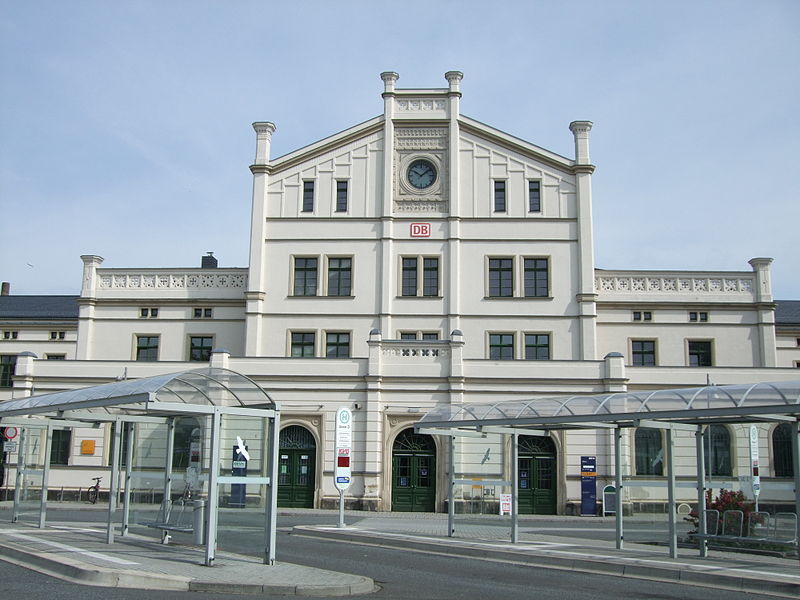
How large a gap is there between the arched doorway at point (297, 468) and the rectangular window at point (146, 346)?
8.70 metres

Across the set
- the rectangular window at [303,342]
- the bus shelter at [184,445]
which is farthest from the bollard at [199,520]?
the rectangular window at [303,342]

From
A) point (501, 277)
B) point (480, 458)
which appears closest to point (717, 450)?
point (480, 458)

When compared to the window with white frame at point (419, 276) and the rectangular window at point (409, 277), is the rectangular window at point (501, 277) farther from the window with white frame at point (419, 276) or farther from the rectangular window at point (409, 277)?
the rectangular window at point (409, 277)

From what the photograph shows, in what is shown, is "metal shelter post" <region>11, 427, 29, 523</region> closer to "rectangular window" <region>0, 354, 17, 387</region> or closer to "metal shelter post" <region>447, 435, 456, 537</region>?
"metal shelter post" <region>447, 435, 456, 537</region>

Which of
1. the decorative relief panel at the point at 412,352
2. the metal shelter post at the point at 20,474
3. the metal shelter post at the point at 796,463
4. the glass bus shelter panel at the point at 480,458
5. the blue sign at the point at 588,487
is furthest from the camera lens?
the decorative relief panel at the point at 412,352

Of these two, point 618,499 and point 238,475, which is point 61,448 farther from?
point 618,499

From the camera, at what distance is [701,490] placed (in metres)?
17.6

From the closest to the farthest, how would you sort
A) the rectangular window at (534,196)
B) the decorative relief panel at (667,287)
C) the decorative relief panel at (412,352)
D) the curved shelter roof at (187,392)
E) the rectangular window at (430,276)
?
the curved shelter roof at (187,392), the decorative relief panel at (412,352), the rectangular window at (430,276), the rectangular window at (534,196), the decorative relief panel at (667,287)

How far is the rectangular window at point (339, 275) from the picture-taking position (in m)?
37.1

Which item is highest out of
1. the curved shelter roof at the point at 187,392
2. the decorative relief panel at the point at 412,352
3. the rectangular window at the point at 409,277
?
the rectangular window at the point at 409,277

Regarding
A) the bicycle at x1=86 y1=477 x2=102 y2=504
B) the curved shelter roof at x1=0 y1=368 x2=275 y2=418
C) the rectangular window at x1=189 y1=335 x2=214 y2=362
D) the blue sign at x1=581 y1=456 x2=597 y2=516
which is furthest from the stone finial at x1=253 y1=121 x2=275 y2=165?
the curved shelter roof at x1=0 y1=368 x2=275 y2=418

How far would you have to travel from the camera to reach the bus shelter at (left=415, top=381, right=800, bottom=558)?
15969mm

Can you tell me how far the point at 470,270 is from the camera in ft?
121

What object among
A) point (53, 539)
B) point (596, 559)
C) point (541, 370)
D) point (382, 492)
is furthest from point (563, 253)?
point (53, 539)
